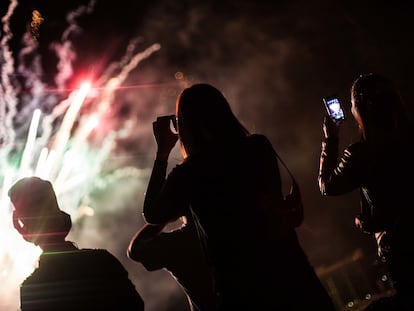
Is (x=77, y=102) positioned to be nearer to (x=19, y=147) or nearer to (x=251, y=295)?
(x=19, y=147)

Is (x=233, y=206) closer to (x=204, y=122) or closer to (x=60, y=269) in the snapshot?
(x=204, y=122)

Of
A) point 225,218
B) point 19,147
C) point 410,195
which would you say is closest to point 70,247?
point 225,218

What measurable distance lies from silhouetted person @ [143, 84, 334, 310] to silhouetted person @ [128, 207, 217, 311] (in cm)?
34

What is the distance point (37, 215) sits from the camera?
8.79 ft

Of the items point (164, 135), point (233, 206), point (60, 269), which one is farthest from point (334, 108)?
point (60, 269)

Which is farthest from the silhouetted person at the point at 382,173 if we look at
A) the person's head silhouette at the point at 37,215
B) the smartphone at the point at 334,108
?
the person's head silhouette at the point at 37,215

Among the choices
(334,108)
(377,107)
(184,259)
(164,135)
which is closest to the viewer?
(164,135)

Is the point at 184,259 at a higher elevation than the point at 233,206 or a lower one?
lower

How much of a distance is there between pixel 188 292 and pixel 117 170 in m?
12.0

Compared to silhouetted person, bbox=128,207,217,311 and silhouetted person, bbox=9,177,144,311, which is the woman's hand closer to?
silhouetted person, bbox=128,207,217,311

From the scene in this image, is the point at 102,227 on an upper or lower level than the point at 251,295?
lower

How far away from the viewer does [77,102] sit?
1191cm

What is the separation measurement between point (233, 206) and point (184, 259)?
617 mm

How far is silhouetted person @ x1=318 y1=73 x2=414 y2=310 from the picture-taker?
87.7 inches
